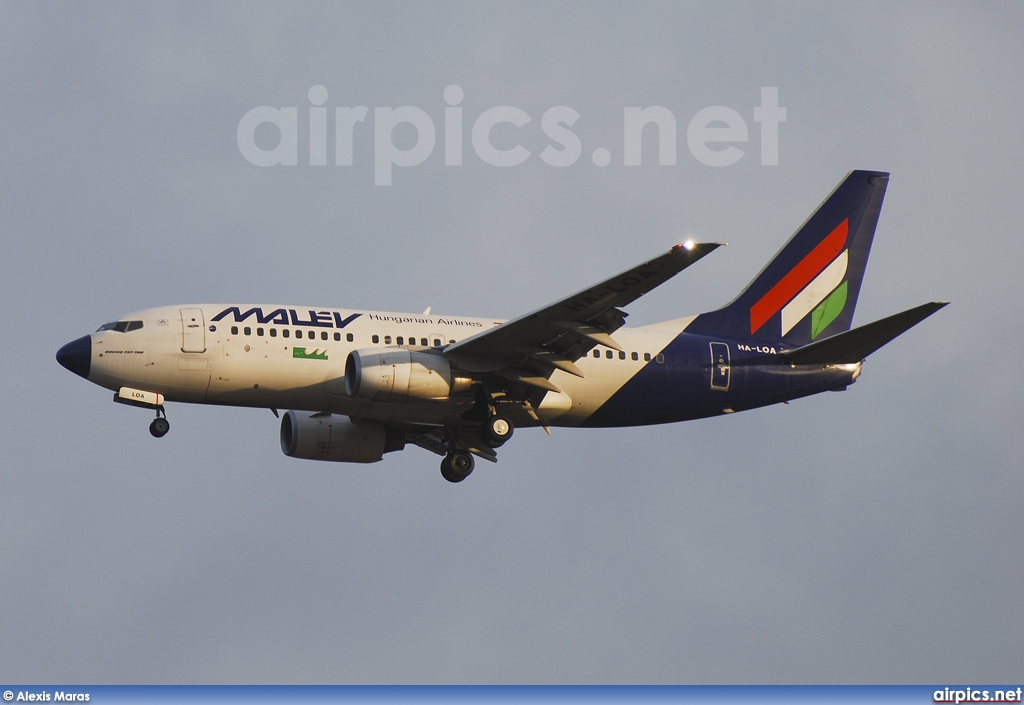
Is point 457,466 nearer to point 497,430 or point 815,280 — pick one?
point 497,430

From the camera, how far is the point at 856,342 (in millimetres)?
45938

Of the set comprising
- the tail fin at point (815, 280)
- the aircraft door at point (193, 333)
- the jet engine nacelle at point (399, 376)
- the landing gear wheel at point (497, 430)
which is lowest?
the landing gear wheel at point (497, 430)

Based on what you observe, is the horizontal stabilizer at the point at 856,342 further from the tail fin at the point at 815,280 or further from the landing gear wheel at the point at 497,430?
the landing gear wheel at the point at 497,430

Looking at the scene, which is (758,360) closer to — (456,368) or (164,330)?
(456,368)

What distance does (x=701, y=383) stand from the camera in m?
46.3

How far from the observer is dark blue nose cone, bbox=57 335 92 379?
4378 centimetres

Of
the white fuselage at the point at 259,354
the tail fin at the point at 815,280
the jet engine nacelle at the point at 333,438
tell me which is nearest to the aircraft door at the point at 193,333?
the white fuselage at the point at 259,354

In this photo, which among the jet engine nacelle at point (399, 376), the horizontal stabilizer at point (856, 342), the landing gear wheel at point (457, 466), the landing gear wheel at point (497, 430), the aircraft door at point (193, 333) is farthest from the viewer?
the landing gear wheel at point (457, 466)

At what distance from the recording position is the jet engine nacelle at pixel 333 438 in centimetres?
4844

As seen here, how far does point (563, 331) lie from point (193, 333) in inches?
385

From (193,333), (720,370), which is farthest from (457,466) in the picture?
(193,333)

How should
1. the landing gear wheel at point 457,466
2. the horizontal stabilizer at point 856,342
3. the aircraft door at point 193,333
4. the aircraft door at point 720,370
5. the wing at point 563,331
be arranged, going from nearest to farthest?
the wing at point 563,331
the horizontal stabilizer at point 856,342
the aircraft door at point 193,333
the aircraft door at point 720,370
the landing gear wheel at point 457,466

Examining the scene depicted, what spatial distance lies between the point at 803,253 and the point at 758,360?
4891 mm

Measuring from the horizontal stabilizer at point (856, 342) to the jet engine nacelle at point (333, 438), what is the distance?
1222 centimetres
